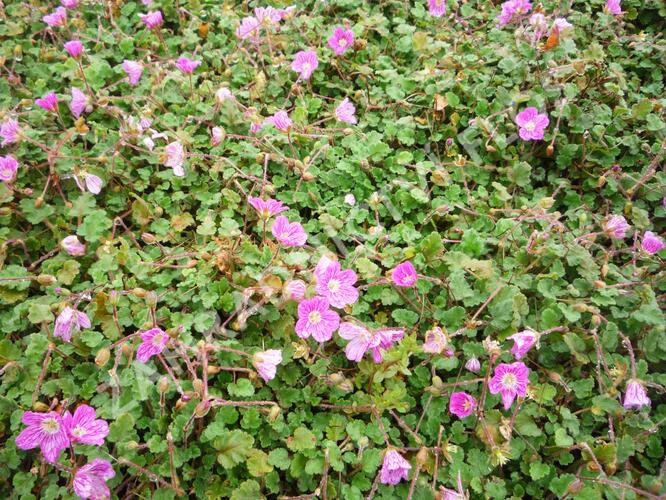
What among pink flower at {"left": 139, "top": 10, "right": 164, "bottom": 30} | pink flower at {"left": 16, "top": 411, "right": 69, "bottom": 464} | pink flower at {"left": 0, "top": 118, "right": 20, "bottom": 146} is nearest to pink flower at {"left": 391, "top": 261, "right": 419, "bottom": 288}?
pink flower at {"left": 16, "top": 411, "right": 69, "bottom": 464}

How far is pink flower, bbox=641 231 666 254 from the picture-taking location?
206 cm

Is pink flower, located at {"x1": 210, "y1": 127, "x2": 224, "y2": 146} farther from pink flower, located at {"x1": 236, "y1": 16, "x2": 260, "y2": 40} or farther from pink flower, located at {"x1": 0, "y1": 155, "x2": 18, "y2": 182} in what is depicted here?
pink flower, located at {"x1": 0, "y1": 155, "x2": 18, "y2": 182}

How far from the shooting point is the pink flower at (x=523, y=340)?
5.81 feet

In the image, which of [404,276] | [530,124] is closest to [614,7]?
[530,124]

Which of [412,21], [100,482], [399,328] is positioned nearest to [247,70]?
[412,21]

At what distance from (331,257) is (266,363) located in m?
0.47

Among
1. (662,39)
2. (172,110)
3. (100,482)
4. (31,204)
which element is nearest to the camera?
(100,482)

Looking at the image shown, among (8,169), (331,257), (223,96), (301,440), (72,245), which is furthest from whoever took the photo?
(223,96)

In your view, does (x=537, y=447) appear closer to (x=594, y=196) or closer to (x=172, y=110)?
(x=594, y=196)

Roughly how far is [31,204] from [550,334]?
2.24m

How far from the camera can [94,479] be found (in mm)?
1577

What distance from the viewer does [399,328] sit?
1.94 metres

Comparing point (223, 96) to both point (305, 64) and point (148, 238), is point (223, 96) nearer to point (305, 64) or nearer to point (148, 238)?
point (305, 64)

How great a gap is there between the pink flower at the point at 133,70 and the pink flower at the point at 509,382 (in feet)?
7.28
